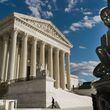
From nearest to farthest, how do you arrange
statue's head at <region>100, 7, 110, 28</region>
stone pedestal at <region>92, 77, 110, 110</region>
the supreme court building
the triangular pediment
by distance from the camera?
1. stone pedestal at <region>92, 77, 110, 110</region>
2. statue's head at <region>100, 7, 110, 28</region>
3. the supreme court building
4. the triangular pediment

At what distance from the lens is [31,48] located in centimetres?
4103

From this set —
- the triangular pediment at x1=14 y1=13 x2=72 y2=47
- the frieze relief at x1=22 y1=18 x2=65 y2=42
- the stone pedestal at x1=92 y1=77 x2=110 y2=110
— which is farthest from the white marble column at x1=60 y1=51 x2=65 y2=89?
the stone pedestal at x1=92 y1=77 x2=110 y2=110

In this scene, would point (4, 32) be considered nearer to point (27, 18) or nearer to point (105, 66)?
point (27, 18)

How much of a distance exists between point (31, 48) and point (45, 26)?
5.94 metres

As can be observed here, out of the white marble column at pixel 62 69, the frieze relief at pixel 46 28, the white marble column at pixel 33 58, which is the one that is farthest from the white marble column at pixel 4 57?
the white marble column at pixel 62 69

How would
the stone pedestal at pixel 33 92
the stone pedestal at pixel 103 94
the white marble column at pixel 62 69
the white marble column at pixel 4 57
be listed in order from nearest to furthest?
1. the stone pedestal at pixel 103 94
2. the stone pedestal at pixel 33 92
3. the white marble column at pixel 4 57
4. the white marble column at pixel 62 69

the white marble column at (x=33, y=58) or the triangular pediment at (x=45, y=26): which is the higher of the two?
the triangular pediment at (x=45, y=26)

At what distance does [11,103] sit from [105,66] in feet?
36.5

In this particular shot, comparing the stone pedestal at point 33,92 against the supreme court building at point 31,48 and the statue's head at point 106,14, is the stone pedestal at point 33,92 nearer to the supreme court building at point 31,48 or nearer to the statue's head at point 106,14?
the supreme court building at point 31,48

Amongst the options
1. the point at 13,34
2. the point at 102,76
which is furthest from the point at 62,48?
the point at 102,76

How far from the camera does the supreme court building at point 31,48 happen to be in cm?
3422

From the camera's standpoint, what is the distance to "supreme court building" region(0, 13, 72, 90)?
34219 mm

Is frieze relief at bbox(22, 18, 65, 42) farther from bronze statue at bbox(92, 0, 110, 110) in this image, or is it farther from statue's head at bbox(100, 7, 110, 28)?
bronze statue at bbox(92, 0, 110, 110)

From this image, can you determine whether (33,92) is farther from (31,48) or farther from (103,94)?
(103,94)
